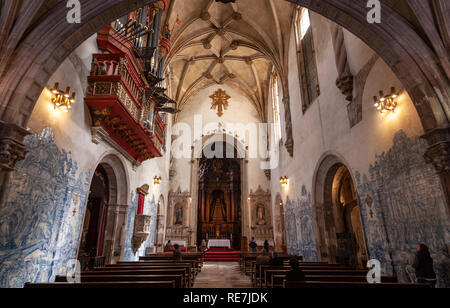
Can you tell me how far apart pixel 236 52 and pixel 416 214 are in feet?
50.1

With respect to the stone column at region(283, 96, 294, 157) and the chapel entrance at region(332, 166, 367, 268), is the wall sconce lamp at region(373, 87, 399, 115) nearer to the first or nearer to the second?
the chapel entrance at region(332, 166, 367, 268)

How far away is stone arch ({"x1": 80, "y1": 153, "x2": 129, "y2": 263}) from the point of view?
29.0 feet

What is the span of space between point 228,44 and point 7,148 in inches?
600

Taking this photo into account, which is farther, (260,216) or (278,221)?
(260,216)

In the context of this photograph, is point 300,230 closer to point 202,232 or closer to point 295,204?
point 295,204

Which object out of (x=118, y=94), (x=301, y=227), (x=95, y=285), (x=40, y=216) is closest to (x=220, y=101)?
(x=301, y=227)

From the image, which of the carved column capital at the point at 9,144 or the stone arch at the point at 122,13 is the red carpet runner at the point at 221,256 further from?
the carved column capital at the point at 9,144

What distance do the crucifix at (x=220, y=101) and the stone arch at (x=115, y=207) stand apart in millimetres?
11785

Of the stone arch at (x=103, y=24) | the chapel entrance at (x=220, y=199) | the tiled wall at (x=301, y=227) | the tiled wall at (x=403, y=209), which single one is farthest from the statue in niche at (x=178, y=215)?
the stone arch at (x=103, y=24)

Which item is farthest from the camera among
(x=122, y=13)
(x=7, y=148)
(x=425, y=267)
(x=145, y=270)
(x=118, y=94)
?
(x=118, y=94)

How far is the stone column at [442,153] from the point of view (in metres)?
3.92

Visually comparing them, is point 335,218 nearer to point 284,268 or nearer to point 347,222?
point 347,222

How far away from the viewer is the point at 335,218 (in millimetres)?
9188

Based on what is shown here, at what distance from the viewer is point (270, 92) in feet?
59.2
